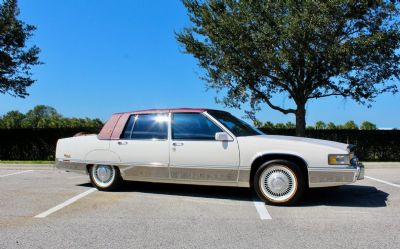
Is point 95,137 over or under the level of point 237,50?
under

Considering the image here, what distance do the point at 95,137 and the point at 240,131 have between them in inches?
110

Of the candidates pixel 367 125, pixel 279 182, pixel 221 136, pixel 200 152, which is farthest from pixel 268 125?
pixel 279 182

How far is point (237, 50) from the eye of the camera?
15078 millimetres

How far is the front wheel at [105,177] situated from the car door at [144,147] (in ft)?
0.81

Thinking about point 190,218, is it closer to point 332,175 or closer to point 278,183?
point 278,183

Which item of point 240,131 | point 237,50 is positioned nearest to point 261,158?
point 240,131

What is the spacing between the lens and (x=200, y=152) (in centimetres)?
750

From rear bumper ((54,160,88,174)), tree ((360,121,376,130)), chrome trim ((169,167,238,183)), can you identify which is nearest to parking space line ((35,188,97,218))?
rear bumper ((54,160,88,174))

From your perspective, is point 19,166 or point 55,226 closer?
point 55,226

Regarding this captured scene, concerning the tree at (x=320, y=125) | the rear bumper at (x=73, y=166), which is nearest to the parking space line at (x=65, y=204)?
the rear bumper at (x=73, y=166)

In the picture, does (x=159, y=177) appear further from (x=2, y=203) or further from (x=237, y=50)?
(x=237, y=50)

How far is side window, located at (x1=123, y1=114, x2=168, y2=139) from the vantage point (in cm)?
799

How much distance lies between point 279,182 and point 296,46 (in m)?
7.97

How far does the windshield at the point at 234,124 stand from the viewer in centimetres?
762
